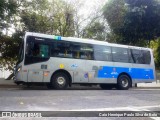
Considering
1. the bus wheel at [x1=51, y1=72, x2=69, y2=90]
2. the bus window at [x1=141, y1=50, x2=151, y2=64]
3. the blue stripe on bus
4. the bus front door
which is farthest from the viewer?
the bus window at [x1=141, y1=50, x2=151, y2=64]

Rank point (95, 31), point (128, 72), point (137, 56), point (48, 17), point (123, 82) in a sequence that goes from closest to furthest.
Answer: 1. point (123, 82)
2. point (128, 72)
3. point (137, 56)
4. point (48, 17)
5. point (95, 31)

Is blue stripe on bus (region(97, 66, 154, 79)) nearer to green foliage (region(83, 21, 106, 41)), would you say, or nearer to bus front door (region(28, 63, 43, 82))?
bus front door (region(28, 63, 43, 82))

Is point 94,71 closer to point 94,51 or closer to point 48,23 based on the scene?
point 94,51

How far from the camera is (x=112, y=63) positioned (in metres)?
18.0

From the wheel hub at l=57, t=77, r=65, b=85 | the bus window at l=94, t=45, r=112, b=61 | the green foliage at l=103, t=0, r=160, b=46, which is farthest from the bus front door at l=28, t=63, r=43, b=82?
the green foliage at l=103, t=0, r=160, b=46

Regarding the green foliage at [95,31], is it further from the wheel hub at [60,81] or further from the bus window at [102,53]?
the wheel hub at [60,81]

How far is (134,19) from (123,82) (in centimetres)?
1151

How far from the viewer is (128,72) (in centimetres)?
1884

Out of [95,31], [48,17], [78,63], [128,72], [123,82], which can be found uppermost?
[48,17]

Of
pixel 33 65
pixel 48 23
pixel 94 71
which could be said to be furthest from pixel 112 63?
pixel 48 23

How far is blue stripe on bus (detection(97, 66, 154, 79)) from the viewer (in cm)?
1748

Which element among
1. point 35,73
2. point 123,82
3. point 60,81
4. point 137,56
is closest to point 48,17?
point 137,56

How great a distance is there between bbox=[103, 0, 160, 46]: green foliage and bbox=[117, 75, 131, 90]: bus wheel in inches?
403

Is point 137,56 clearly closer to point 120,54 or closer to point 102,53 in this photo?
point 120,54
